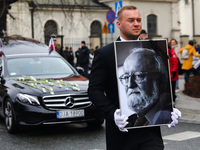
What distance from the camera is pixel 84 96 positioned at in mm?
9000

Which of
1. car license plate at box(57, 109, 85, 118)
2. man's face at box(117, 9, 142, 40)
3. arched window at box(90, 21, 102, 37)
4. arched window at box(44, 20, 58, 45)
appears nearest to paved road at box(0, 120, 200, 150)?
car license plate at box(57, 109, 85, 118)

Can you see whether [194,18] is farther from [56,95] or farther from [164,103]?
[164,103]

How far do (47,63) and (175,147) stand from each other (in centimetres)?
402

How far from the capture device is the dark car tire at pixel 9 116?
8.95 meters

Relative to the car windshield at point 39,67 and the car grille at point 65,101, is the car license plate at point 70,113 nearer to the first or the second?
the car grille at point 65,101

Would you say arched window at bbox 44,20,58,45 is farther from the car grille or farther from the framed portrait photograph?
the framed portrait photograph

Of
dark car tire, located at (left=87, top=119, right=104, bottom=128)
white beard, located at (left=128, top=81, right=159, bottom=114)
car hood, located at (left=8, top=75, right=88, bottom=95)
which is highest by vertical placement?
white beard, located at (left=128, top=81, right=159, bottom=114)

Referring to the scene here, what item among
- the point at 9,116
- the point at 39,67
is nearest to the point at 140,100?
the point at 9,116

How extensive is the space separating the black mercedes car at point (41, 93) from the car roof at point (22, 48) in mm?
116

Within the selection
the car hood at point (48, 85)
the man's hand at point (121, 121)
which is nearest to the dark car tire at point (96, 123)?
the car hood at point (48, 85)

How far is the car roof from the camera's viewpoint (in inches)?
431

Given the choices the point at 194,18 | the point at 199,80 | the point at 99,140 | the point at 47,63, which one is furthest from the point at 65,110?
the point at 194,18

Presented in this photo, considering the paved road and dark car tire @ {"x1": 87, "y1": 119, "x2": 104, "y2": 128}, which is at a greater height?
dark car tire @ {"x1": 87, "y1": 119, "x2": 104, "y2": 128}

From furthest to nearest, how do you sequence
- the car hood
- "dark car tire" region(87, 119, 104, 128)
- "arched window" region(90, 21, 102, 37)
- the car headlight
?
"arched window" region(90, 21, 102, 37) < "dark car tire" region(87, 119, 104, 128) < the car hood < the car headlight
